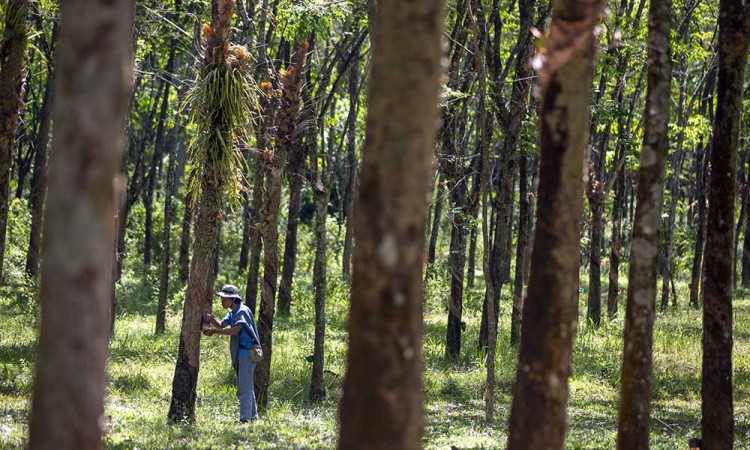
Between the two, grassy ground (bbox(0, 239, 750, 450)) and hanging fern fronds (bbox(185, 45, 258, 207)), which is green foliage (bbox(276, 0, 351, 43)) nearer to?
hanging fern fronds (bbox(185, 45, 258, 207))

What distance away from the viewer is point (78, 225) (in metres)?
3.99

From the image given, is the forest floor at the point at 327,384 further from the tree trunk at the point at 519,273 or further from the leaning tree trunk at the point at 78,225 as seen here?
the leaning tree trunk at the point at 78,225

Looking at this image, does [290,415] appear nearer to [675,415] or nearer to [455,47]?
[675,415]

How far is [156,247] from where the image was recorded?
36.9 m

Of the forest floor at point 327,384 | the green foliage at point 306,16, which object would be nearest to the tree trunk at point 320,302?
the forest floor at point 327,384

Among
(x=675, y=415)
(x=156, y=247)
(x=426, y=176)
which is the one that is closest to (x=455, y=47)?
(x=675, y=415)

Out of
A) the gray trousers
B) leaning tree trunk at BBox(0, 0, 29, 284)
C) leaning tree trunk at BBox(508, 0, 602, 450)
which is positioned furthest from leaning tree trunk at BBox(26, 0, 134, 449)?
the gray trousers

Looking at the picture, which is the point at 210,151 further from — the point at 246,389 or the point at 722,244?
the point at 722,244

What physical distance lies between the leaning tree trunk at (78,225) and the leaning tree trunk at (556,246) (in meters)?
2.96

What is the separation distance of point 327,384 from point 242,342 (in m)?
3.63

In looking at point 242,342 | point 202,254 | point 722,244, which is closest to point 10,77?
point 202,254

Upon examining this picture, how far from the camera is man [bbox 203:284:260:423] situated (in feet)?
43.5

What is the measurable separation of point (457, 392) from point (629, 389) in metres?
8.98

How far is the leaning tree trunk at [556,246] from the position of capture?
604cm
